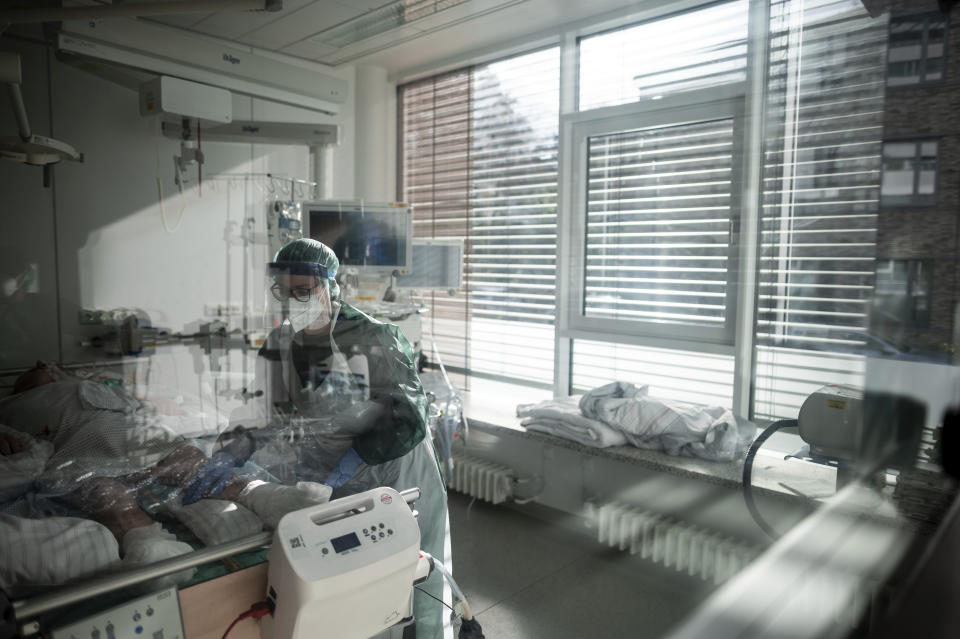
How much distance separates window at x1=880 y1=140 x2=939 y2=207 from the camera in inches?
43.5

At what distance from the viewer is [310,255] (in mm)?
1372

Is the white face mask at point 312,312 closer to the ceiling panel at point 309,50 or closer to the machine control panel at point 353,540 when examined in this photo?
the machine control panel at point 353,540

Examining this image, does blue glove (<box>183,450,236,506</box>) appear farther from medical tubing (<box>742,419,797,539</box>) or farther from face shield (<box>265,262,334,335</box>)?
medical tubing (<box>742,419,797,539</box>)

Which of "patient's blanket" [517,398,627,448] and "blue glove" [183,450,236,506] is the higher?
"blue glove" [183,450,236,506]

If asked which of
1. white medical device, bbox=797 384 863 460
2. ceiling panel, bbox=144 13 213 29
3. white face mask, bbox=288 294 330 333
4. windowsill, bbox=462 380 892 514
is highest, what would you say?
ceiling panel, bbox=144 13 213 29

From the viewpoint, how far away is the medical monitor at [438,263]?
8.93ft

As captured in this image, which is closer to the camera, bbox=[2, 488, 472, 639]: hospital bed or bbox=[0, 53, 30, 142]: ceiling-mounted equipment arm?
bbox=[2, 488, 472, 639]: hospital bed

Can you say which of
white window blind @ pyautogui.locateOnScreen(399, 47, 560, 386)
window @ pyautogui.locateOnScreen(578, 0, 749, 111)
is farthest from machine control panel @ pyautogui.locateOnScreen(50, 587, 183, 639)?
window @ pyautogui.locateOnScreen(578, 0, 749, 111)

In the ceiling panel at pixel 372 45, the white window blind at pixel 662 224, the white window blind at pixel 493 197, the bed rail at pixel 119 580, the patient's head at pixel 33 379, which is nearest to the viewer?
the bed rail at pixel 119 580

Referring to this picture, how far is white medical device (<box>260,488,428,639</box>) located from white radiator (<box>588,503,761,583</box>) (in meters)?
1.30

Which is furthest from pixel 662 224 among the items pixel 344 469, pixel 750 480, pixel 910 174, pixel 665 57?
pixel 344 469

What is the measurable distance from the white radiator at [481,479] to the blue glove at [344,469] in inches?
56.4

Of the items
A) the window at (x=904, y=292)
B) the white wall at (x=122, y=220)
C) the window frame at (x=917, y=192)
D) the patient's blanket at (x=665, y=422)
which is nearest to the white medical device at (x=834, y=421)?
the window at (x=904, y=292)

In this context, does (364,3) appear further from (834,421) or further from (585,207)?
(834,421)
